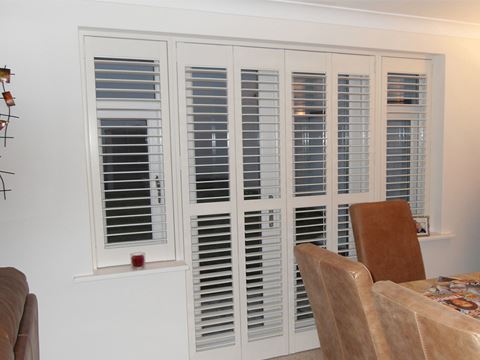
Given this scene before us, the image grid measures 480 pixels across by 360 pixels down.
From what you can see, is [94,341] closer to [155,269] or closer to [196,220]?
[155,269]

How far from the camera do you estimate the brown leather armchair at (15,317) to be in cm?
96

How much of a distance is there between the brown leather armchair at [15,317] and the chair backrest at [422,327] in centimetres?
97

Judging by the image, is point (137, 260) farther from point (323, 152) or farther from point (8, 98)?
point (323, 152)

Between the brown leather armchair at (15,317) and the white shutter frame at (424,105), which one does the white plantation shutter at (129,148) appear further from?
the white shutter frame at (424,105)

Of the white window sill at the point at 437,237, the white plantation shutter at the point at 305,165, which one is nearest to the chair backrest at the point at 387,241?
the white plantation shutter at the point at 305,165

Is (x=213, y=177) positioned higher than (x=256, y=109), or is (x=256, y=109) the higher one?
(x=256, y=109)

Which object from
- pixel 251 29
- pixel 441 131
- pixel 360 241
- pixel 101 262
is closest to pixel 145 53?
pixel 251 29

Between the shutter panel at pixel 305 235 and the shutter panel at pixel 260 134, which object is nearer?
the shutter panel at pixel 260 134

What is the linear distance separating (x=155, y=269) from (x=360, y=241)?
4.08 feet

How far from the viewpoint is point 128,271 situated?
2.21m

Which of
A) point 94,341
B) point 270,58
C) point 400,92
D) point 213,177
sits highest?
point 270,58

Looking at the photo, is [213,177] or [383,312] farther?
[213,177]

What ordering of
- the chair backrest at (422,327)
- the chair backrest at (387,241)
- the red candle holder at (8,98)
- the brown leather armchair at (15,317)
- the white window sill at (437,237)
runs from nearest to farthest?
the chair backrest at (422,327) < the brown leather armchair at (15,317) < the red candle holder at (8,98) < the chair backrest at (387,241) < the white window sill at (437,237)

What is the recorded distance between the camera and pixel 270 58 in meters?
2.56
